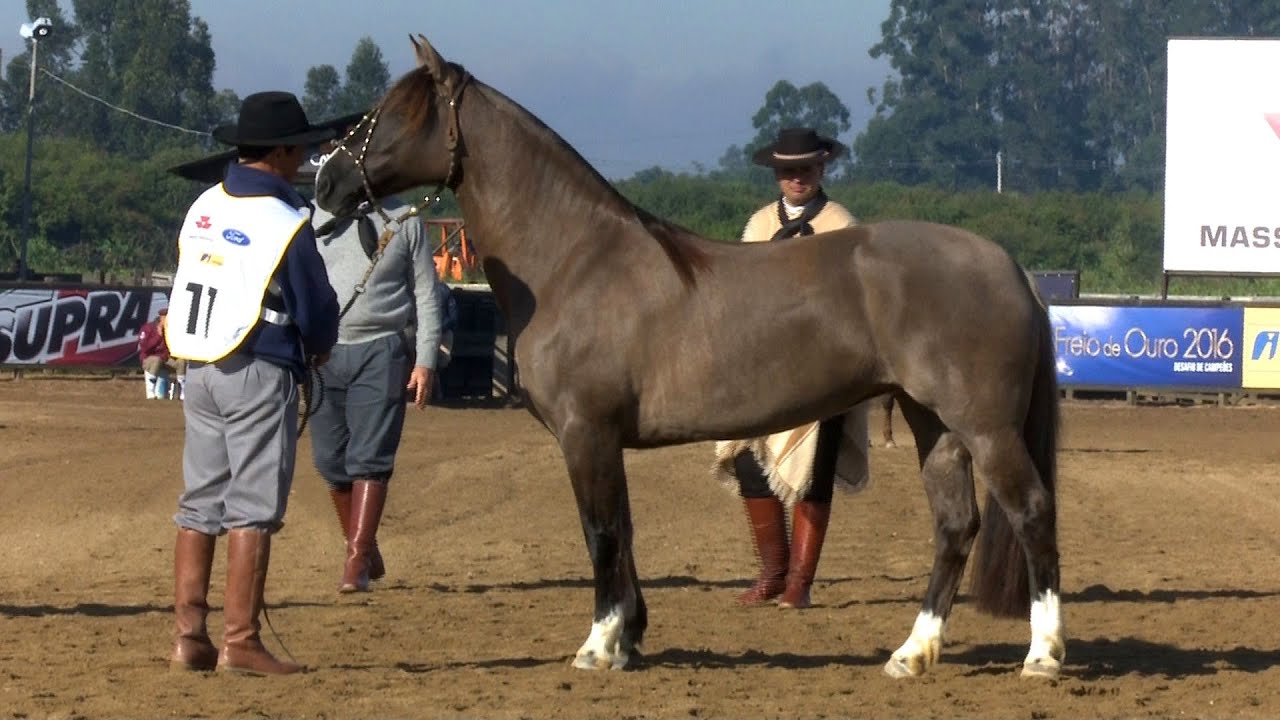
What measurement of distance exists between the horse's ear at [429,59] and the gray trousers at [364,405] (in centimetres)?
204

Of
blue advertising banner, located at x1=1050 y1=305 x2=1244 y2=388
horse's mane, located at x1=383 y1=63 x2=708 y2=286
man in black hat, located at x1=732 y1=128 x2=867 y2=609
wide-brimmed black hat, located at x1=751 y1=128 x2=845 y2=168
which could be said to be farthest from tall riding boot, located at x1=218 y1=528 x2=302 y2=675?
blue advertising banner, located at x1=1050 y1=305 x2=1244 y2=388

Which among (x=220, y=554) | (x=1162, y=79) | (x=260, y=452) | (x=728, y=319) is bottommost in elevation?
(x=220, y=554)

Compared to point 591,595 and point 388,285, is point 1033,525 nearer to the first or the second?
point 591,595

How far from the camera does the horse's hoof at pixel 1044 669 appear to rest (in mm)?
6504

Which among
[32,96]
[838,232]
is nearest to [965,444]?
[838,232]

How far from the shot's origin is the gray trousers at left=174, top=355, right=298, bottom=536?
636cm

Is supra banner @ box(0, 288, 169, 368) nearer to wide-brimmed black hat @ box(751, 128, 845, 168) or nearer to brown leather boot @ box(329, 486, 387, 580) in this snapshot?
brown leather boot @ box(329, 486, 387, 580)

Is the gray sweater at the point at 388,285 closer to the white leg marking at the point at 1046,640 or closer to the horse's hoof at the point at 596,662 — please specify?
the horse's hoof at the point at 596,662

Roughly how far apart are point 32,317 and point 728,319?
17955 mm

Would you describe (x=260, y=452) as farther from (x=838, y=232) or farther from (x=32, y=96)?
(x=32, y=96)

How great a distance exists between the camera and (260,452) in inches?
251

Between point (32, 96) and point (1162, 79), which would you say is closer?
point (32, 96)

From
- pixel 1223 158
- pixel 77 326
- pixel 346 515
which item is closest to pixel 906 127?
pixel 1223 158

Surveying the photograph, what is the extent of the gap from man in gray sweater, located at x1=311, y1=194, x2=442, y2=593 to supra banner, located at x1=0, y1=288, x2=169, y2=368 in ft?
48.3
